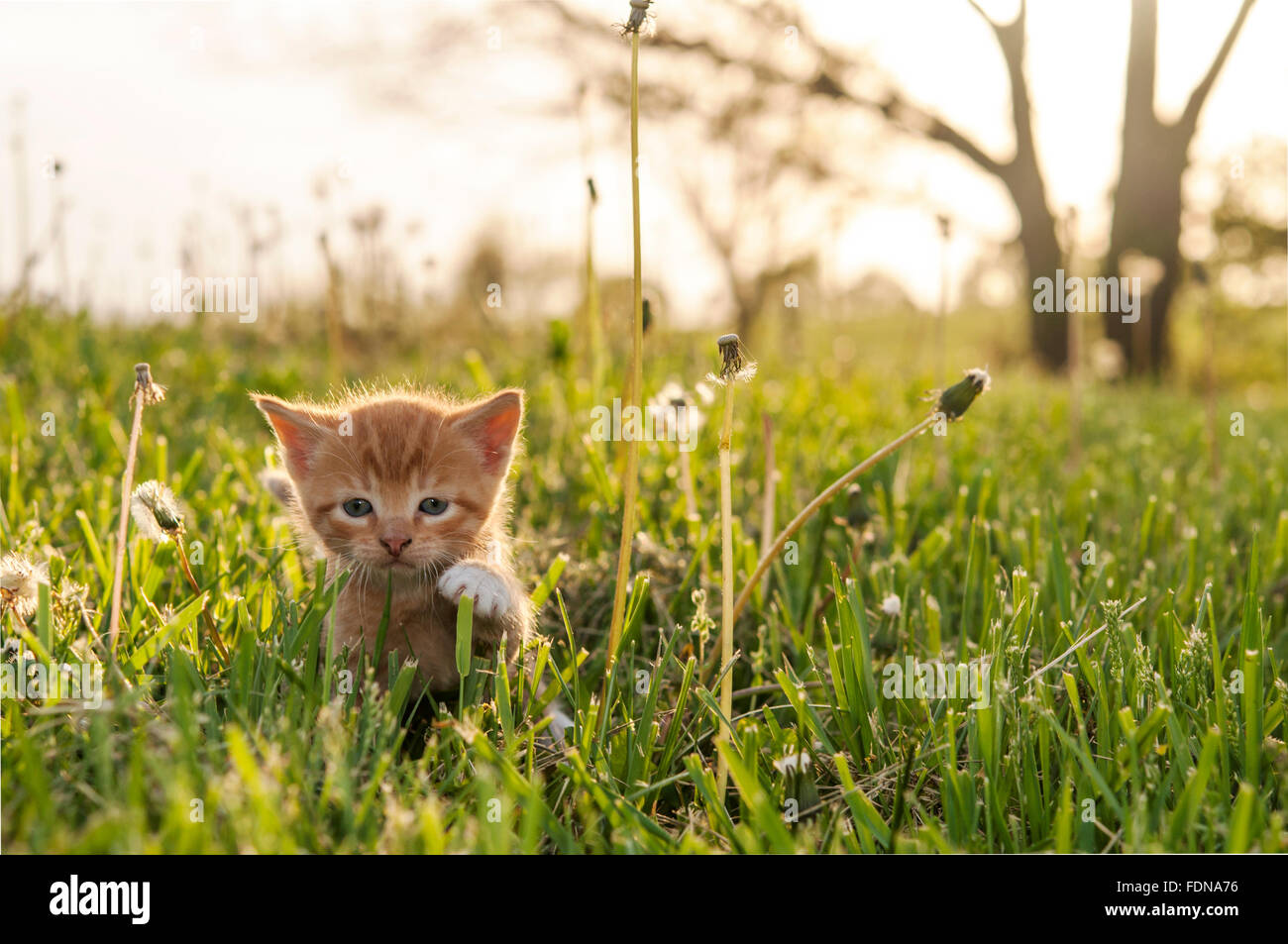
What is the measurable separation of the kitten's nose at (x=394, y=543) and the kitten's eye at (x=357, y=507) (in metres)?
0.14

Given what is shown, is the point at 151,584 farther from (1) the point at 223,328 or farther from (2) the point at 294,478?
(1) the point at 223,328

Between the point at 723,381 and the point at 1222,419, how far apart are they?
6047 millimetres

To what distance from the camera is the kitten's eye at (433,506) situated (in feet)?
6.50

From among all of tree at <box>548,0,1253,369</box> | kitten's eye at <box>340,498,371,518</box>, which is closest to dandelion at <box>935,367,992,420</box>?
kitten's eye at <box>340,498,371,518</box>

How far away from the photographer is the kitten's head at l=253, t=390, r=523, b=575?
1.93 meters

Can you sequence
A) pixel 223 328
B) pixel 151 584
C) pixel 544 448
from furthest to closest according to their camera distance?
pixel 223 328, pixel 544 448, pixel 151 584

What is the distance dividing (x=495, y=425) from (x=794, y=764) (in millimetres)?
972

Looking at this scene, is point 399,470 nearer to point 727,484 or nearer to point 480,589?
point 480,589

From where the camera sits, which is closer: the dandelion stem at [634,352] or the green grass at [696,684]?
the green grass at [696,684]

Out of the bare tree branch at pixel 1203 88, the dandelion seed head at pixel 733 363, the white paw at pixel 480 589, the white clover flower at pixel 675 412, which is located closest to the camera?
the dandelion seed head at pixel 733 363

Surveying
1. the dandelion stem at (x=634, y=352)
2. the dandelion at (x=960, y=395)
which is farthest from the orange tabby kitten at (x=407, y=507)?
the dandelion at (x=960, y=395)

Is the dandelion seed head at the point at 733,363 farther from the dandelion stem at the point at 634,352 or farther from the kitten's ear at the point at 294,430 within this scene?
the kitten's ear at the point at 294,430
